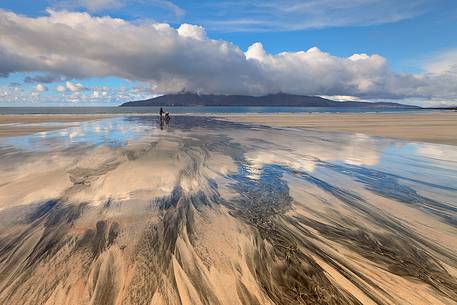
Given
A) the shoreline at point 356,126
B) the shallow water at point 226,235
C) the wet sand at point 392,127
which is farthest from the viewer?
the shoreline at point 356,126

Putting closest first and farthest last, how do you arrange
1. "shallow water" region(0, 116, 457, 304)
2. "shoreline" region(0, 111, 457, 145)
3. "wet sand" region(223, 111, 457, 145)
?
"shallow water" region(0, 116, 457, 304), "wet sand" region(223, 111, 457, 145), "shoreline" region(0, 111, 457, 145)

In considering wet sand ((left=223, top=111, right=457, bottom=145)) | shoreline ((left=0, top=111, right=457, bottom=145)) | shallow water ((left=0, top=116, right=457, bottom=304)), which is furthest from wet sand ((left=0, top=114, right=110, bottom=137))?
wet sand ((left=223, top=111, right=457, bottom=145))

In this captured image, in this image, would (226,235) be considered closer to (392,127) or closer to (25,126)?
(392,127)

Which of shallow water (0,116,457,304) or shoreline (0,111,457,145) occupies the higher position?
shallow water (0,116,457,304)

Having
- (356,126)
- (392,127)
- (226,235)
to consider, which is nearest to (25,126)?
(226,235)

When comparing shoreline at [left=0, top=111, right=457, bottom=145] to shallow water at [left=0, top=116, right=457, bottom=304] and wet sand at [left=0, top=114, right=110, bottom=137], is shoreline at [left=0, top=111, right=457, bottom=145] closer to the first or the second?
wet sand at [left=0, top=114, right=110, bottom=137]

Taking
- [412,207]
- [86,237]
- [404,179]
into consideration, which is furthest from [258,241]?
[404,179]

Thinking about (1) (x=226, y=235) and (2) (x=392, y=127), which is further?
(2) (x=392, y=127)

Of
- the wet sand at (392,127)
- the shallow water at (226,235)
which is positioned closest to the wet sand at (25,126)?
the shallow water at (226,235)

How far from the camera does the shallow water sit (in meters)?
4.15

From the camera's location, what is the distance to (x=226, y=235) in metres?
6.00

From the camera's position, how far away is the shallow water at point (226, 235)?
4.15 metres

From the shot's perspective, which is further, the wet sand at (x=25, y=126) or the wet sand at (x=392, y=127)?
the wet sand at (x=25, y=126)

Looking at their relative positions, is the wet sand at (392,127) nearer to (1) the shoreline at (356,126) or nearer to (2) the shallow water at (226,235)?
(1) the shoreline at (356,126)
